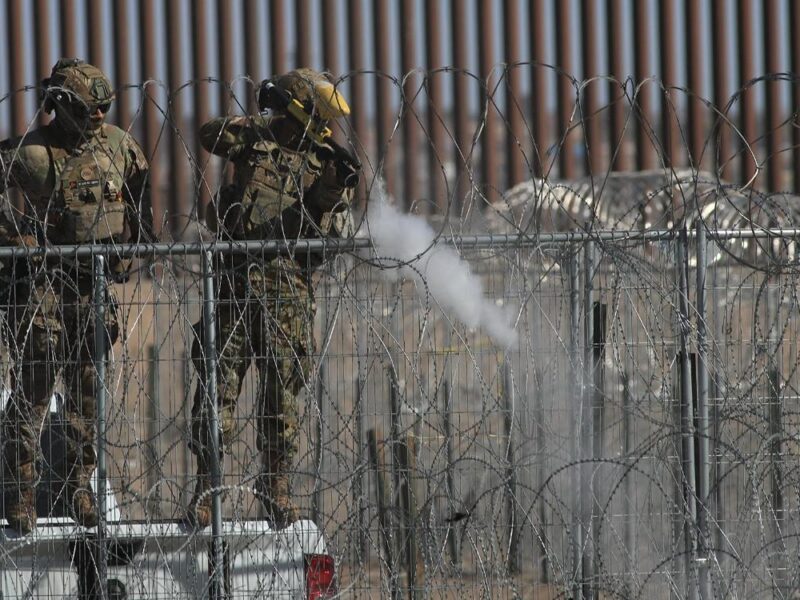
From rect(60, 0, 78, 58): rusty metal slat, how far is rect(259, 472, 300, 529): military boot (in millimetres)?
9992

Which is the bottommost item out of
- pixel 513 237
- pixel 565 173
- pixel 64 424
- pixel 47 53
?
pixel 64 424

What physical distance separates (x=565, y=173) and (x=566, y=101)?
73 centimetres

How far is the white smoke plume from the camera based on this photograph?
453 cm

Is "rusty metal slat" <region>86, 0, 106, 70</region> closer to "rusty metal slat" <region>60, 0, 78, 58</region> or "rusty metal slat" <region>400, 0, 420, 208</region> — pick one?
"rusty metal slat" <region>60, 0, 78, 58</region>

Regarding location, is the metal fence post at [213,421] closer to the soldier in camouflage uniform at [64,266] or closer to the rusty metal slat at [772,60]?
the soldier in camouflage uniform at [64,266]

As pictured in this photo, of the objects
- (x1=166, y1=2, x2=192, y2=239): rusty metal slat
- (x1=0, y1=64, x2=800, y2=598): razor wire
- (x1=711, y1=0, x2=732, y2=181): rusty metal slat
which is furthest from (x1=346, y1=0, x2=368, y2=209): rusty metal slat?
(x1=0, y1=64, x2=800, y2=598): razor wire

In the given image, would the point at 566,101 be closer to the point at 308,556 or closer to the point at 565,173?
the point at 565,173

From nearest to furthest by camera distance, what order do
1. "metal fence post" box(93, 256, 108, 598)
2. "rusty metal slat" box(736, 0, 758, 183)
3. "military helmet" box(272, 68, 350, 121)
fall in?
1. "metal fence post" box(93, 256, 108, 598)
2. "military helmet" box(272, 68, 350, 121)
3. "rusty metal slat" box(736, 0, 758, 183)

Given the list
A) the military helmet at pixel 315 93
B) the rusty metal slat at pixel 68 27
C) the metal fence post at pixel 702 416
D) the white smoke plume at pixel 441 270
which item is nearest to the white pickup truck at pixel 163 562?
the white smoke plume at pixel 441 270

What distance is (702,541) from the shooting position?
171 inches

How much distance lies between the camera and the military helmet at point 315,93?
4.79m

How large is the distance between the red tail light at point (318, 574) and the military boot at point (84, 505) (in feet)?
2.20

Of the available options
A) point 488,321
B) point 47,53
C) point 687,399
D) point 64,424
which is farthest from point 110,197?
point 47,53

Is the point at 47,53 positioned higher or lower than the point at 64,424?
higher
